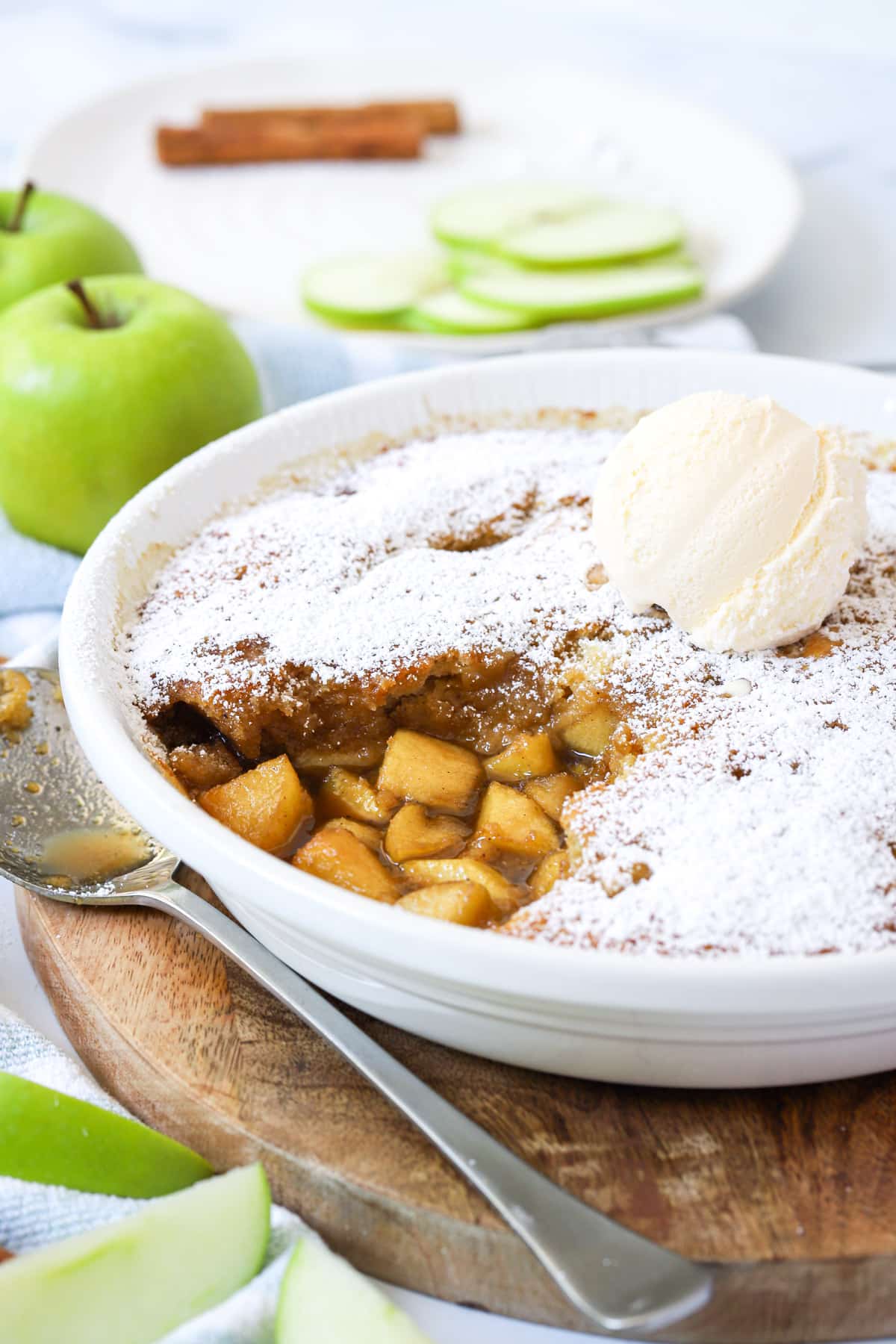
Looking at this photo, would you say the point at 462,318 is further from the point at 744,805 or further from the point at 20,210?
the point at 744,805

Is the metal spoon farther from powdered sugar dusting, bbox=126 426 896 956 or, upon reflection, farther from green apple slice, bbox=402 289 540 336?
green apple slice, bbox=402 289 540 336

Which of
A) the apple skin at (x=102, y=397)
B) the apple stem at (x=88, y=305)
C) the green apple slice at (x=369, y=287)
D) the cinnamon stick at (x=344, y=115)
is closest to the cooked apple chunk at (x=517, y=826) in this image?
the apple skin at (x=102, y=397)

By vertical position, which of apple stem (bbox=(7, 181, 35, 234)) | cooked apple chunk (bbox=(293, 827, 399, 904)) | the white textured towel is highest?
apple stem (bbox=(7, 181, 35, 234))

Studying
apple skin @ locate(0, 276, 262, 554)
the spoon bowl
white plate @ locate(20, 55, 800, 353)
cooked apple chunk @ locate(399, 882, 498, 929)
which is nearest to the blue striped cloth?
white plate @ locate(20, 55, 800, 353)

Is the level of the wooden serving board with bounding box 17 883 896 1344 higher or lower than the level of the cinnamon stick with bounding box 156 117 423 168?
lower

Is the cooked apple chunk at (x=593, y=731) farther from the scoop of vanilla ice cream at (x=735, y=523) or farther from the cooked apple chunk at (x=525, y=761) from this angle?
the scoop of vanilla ice cream at (x=735, y=523)

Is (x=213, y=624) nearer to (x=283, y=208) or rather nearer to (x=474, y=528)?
(x=474, y=528)

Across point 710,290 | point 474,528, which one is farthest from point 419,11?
point 474,528
